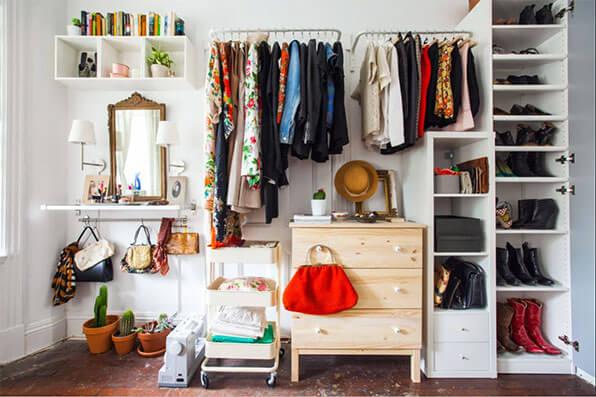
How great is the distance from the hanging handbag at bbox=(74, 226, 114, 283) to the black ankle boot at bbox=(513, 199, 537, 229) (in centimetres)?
288

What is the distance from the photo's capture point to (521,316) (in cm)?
198

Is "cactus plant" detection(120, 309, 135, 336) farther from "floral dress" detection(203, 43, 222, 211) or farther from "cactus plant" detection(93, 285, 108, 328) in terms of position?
"floral dress" detection(203, 43, 222, 211)

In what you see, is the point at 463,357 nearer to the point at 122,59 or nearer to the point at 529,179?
the point at 529,179

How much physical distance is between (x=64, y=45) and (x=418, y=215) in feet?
9.14

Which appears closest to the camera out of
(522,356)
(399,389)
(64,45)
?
(399,389)

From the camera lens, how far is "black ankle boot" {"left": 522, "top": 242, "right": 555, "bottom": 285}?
1954 millimetres

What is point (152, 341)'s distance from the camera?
2.05 m

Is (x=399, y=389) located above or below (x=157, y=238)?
below

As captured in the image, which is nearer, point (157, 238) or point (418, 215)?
point (418, 215)

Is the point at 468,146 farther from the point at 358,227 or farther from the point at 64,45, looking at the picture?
the point at 64,45

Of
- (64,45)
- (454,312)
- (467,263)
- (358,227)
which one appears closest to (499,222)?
(467,263)

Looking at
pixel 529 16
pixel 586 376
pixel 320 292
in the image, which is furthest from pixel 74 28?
pixel 586 376

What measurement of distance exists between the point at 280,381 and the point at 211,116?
64.3 inches

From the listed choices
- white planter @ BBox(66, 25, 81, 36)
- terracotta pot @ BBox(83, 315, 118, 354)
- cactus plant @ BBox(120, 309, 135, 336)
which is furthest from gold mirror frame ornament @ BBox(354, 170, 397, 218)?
white planter @ BBox(66, 25, 81, 36)
